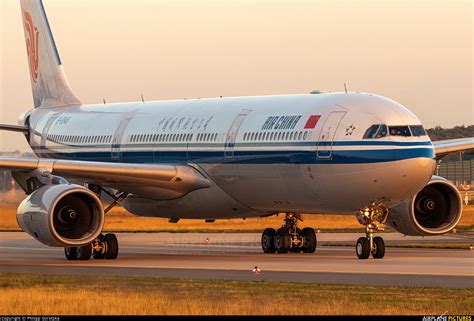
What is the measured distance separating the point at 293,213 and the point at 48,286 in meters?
13.5

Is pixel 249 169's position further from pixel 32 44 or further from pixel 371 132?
pixel 32 44

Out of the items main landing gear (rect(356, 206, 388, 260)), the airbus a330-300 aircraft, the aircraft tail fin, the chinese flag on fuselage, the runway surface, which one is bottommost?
the runway surface

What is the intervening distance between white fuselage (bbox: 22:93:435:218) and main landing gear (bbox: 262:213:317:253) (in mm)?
1229

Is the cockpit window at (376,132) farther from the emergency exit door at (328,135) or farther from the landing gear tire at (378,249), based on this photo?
the landing gear tire at (378,249)

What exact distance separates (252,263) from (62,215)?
5.45 m

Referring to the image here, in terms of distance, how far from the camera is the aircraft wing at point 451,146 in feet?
118

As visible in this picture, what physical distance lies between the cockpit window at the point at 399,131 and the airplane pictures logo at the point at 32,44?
19.8 m

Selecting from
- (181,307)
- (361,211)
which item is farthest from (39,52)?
(181,307)

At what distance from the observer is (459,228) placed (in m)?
54.0

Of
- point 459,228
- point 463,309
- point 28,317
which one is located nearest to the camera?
point 28,317

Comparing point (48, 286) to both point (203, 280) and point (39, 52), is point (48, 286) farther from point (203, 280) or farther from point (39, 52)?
point (39, 52)

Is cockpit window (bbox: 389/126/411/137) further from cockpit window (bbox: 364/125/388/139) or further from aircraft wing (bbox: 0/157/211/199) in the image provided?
aircraft wing (bbox: 0/157/211/199)

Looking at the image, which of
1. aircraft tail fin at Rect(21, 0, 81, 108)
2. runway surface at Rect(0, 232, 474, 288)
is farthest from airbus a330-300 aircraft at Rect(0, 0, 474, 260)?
aircraft tail fin at Rect(21, 0, 81, 108)

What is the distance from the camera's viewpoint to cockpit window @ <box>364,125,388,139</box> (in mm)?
30688
